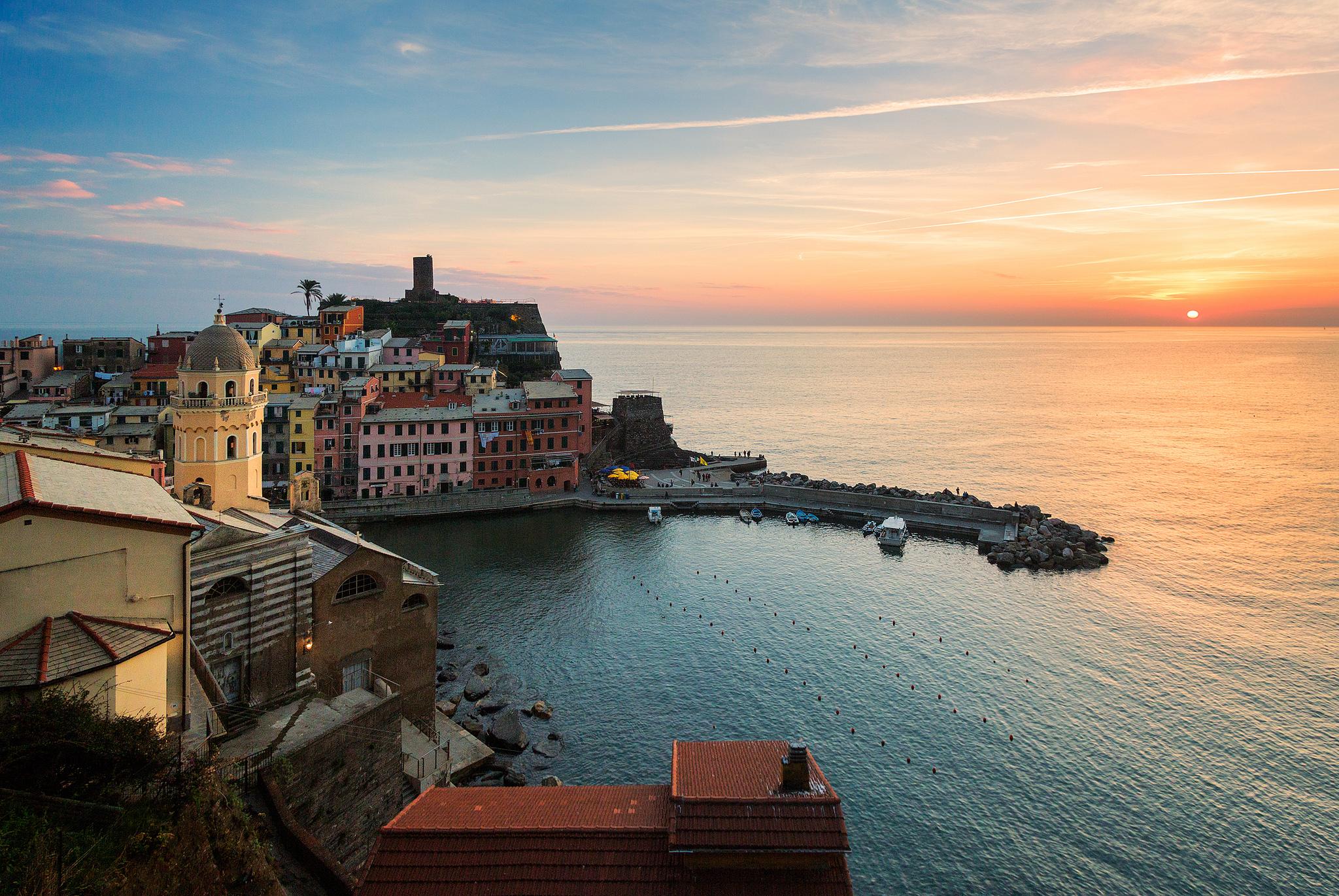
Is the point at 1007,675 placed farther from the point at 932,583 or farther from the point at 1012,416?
the point at 1012,416

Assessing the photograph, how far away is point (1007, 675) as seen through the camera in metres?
40.8

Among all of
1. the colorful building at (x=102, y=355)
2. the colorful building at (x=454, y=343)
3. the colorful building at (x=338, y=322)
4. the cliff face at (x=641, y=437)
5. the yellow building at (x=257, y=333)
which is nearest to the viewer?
the colorful building at (x=102, y=355)

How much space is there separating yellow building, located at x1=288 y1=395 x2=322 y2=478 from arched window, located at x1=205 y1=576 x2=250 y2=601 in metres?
50.2

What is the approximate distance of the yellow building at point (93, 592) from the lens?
54.6 ft

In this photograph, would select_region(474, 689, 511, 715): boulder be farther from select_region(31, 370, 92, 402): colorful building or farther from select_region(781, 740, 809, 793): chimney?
select_region(31, 370, 92, 402): colorful building

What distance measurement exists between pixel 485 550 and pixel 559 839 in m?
48.0

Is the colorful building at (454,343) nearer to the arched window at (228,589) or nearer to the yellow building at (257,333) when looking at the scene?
the yellow building at (257,333)

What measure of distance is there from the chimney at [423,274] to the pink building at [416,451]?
205 ft

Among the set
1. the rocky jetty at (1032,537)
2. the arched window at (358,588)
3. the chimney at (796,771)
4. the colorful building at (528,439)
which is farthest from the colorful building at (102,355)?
the chimney at (796,771)

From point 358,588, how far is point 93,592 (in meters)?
11.5

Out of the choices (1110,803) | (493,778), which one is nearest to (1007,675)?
(1110,803)

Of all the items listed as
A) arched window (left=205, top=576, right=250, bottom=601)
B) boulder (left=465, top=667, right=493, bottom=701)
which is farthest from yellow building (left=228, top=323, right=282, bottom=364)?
arched window (left=205, top=576, right=250, bottom=601)

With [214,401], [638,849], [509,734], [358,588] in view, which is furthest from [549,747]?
[214,401]

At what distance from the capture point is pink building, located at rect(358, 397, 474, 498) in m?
72.4
